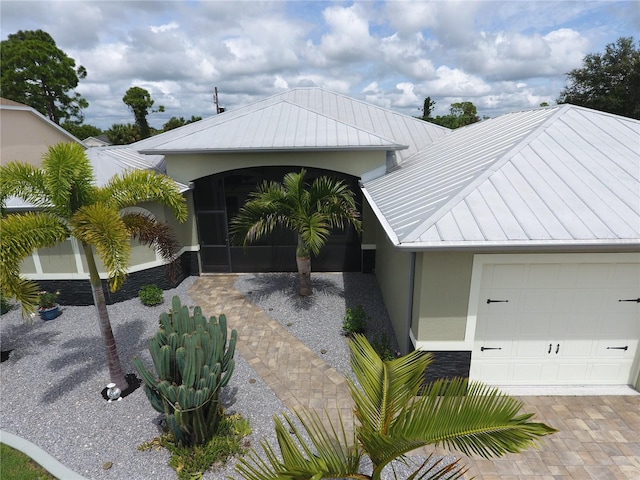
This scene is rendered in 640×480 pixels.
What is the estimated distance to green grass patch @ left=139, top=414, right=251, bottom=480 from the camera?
5.18 metres

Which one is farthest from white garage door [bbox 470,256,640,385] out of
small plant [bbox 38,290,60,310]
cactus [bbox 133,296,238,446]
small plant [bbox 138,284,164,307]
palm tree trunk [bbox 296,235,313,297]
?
small plant [bbox 38,290,60,310]

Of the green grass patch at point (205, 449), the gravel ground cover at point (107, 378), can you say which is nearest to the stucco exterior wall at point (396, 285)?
the gravel ground cover at point (107, 378)

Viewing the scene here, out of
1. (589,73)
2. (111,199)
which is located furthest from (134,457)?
(589,73)

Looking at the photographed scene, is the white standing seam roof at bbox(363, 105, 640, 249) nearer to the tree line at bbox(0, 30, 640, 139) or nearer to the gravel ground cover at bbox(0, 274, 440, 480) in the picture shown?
the gravel ground cover at bbox(0, 274, 440, 480)

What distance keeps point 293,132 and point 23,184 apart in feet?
22.7

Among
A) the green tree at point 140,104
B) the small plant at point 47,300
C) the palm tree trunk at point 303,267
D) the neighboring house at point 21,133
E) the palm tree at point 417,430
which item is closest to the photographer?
the palm tree at point 417,430

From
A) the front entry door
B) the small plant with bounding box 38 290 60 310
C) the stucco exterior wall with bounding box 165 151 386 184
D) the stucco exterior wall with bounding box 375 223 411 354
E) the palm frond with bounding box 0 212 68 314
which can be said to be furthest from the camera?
the front entry door

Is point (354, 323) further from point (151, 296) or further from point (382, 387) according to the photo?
point (151, 296)

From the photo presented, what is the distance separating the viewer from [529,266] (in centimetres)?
615

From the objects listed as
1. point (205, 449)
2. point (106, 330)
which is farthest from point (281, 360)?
point (106, 330)

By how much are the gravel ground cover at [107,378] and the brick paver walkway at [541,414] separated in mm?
334

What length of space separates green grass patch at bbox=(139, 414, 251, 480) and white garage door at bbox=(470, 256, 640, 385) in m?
4.31

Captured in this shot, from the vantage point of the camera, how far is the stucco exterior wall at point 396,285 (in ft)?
23.6

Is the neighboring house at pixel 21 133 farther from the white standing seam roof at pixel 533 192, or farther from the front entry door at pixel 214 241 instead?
the white standing seam roof at pixel 533 192
